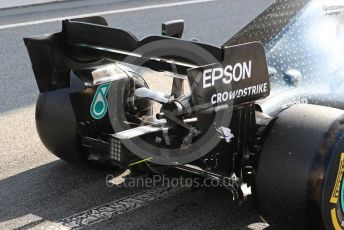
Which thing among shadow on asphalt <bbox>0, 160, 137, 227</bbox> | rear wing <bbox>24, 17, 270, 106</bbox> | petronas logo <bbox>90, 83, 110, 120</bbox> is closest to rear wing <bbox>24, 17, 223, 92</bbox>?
rear wing <bbox>24, 17, 270, 106</bbox>

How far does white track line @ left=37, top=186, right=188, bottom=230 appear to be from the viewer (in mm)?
3928

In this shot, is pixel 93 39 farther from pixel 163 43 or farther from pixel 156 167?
pixel 156 167

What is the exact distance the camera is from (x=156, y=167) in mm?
3740

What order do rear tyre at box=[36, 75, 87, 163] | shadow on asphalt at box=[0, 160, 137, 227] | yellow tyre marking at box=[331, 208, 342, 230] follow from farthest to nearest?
rear tyre at box=[36, 75, 87, 163], shadow on asphalt at box=[0, 160, 137, 227], yellow tyre marking at box=[331, 208, 342, 230]

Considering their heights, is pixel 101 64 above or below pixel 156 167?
above

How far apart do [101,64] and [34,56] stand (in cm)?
50

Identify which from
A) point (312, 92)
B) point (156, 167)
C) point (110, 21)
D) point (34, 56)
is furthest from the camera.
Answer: point (110, 21)

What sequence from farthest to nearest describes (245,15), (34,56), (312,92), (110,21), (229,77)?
1. (245,15)
2. (110,21)
3. (312,92)
4. (34,56)
5. (229,77)

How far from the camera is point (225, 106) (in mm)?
3385

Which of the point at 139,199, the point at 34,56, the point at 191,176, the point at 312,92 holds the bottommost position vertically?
the point at 139,199

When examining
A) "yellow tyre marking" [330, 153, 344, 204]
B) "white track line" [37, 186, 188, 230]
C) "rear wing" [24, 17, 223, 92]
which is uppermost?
"rear wing" [24, 17, 223, 92]

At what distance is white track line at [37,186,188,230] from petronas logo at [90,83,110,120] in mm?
584

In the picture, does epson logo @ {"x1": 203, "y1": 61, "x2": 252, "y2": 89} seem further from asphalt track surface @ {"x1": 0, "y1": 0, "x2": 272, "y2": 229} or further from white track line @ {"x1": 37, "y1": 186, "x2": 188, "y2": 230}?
white track line @ {"x1": 37, "y1": 186, "x2": 188, "y2": 230}

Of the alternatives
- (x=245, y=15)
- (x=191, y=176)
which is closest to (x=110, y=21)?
(x=245, y=15)
